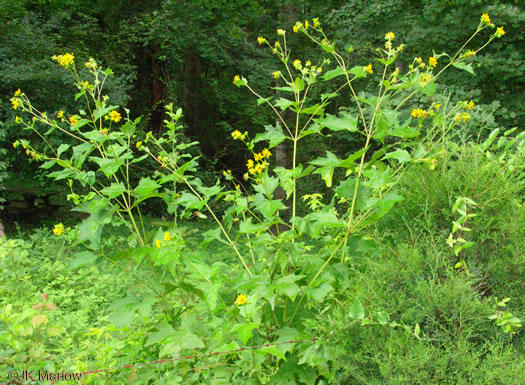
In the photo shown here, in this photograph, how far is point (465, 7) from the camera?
22.3 feet

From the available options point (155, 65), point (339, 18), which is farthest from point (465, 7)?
point (155, 65)

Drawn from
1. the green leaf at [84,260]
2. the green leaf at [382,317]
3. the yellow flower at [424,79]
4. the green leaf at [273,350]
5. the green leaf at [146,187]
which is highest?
the yellow flower at [424,79]

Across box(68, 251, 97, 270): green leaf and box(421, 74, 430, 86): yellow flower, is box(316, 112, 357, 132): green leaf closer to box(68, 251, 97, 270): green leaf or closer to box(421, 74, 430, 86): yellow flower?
box(421, 74, 430, 86): yellow flower

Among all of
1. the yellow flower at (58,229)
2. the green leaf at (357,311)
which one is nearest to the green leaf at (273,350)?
the green leaf at (357,311)

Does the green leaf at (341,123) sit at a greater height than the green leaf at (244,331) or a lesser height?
greater

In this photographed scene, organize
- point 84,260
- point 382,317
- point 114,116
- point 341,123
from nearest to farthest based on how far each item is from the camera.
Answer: point 382,317
point 341,123
point 84,260
point 114,116

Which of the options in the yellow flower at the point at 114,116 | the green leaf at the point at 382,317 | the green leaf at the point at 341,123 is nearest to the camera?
the green leaf at the point at 382,317

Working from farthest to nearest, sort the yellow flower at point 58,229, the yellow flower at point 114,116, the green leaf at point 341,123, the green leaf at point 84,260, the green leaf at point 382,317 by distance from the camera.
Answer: the yellow flower at point 114,116 < the yellow flower at point 58,229 < the green leaf at point 84,260 < the green leaf at point 341,123 < the green leaf at point 382,317

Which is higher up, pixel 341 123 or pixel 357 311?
pixel 341 123

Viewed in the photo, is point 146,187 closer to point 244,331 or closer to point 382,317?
point 244,331

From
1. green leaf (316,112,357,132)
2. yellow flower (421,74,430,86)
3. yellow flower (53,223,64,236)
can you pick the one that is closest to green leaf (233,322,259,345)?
green leaf (316,112,357,132)

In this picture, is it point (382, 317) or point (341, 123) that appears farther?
point (341, 123)

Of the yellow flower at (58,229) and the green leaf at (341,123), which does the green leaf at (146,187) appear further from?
the green leaf at (341,123)

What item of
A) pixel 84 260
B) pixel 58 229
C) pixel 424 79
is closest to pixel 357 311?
pixel 424 79
